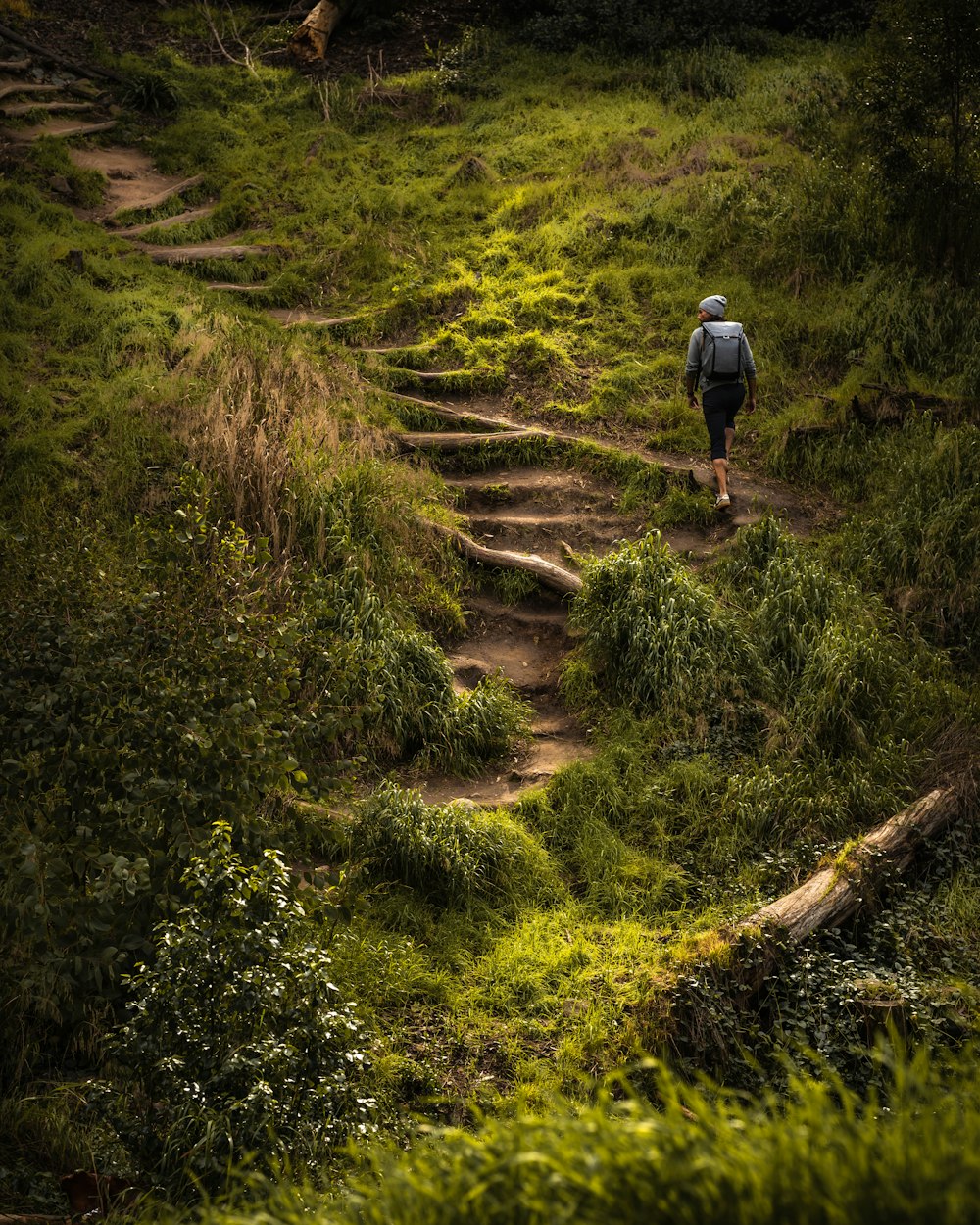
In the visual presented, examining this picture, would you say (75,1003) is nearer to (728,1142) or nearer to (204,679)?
(204,679)

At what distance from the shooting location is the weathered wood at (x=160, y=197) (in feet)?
45.1

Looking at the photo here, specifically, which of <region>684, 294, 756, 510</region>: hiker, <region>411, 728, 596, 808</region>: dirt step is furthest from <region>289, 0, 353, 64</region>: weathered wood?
<region>411, 728, 596, 808</region>: dirt step

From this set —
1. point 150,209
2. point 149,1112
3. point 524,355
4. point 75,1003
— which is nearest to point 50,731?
point 75,1003

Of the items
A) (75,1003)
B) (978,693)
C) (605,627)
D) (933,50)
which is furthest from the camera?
(933,50)

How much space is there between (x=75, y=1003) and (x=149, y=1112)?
27.8 inches

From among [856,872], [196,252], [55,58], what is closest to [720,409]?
[856,872]

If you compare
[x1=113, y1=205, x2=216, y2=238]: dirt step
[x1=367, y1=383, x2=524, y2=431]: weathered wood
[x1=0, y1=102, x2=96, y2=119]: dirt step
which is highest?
[x1=0, y1=102, x2=96, y2=119]: dirt step

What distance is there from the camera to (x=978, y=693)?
25.9 ft

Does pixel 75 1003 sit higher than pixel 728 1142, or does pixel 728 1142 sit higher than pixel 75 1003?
pixel 728 1142

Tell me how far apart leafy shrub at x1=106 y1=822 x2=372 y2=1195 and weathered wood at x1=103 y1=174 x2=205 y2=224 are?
11668mm

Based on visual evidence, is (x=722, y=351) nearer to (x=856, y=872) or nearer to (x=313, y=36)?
(x=856, y=872)

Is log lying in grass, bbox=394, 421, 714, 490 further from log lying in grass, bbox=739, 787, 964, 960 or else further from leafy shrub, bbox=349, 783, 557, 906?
leafy shrub, bbox=349, 783, 557, 906

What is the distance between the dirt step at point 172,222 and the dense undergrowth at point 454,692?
25cm

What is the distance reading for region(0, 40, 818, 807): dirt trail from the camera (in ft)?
26.3
